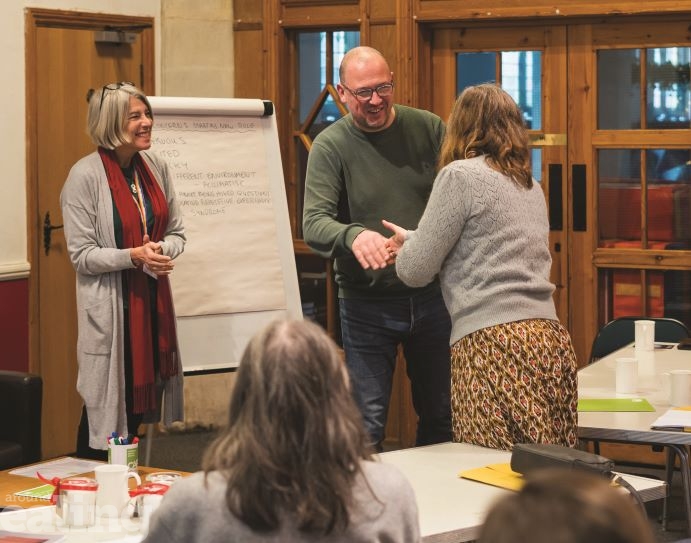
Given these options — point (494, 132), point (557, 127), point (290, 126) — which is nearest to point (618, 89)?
point (557, 127)

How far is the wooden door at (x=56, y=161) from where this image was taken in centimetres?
561

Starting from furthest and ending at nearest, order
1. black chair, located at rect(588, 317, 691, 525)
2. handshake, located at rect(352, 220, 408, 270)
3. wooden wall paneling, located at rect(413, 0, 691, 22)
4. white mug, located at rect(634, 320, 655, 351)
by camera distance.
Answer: wooden wall paneling, located at rect(413, 0, 691, 22), black chair, located at rect(588, 317, 691, 525), white mug, located at rect(634, 320, 655, 351), handshake, located at rect(352, 220, 408, 270)

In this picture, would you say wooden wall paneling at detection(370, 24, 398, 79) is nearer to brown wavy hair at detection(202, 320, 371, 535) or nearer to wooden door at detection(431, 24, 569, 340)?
wooden door at detection(431, 24, 569, 340)

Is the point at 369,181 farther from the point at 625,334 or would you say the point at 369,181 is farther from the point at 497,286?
the point at 625,334

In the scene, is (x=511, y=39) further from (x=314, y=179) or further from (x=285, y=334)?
(x=285, y=334)

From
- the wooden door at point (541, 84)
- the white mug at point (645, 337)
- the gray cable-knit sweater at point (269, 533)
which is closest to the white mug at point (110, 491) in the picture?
the gray cable-knit sweater at point (269, 533)

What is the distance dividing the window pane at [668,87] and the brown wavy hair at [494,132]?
2736 millimetres

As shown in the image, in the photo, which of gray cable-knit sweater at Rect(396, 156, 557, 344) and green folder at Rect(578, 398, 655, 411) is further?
green folder at Rect(578, 398, 655, 411)

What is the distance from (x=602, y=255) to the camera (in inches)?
217

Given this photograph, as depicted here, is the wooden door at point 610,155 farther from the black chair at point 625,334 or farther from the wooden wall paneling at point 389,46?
the black chair at point 625,334

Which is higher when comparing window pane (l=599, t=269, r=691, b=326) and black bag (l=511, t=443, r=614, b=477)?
window pane (l=599, t=269, r=691, b=326)

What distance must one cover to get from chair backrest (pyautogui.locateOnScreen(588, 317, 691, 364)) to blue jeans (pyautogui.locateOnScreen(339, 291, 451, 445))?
4.40ft

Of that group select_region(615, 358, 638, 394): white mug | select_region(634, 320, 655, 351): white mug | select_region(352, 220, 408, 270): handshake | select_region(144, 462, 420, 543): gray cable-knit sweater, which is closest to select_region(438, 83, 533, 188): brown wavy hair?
select_region(352, 220, 408, 270): handshake

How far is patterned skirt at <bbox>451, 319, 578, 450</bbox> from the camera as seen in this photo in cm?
273
